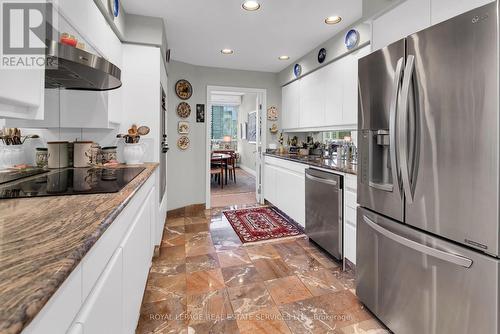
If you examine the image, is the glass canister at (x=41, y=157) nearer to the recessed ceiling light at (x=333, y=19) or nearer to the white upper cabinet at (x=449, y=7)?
the white upper cabinet at (x=449, y=7)

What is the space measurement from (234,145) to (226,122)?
943 mm

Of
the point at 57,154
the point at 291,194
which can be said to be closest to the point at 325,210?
the point at 291,194

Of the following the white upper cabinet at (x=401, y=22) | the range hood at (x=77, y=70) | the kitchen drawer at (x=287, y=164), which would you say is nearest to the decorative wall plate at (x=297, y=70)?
the kitchen drawer at (x=287, y=164)

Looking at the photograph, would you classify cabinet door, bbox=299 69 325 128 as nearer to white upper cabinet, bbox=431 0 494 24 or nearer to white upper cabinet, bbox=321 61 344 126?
white upper cabinet, bbox=321 61 344 126

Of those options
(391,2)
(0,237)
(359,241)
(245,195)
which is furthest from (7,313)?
(245,195)

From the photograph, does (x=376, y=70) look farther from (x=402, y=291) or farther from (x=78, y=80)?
(x=78, y=80)

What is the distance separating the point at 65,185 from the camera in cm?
135

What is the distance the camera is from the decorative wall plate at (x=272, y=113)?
181 inches

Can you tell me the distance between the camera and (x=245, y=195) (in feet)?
17.3

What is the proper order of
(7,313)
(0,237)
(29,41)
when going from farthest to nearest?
1. (29,41)
2. (0,237)
3. (7,313)

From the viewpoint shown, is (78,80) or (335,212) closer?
(78,80)

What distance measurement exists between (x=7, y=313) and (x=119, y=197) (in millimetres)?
789

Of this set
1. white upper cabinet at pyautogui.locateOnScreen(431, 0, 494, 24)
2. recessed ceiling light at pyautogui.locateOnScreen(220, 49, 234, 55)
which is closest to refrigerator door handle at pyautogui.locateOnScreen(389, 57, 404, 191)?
white upper cabinet at pyautogui.locateOnScreen(431, 0, 494, 24)

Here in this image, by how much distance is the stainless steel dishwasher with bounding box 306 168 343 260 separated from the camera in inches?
92.0
